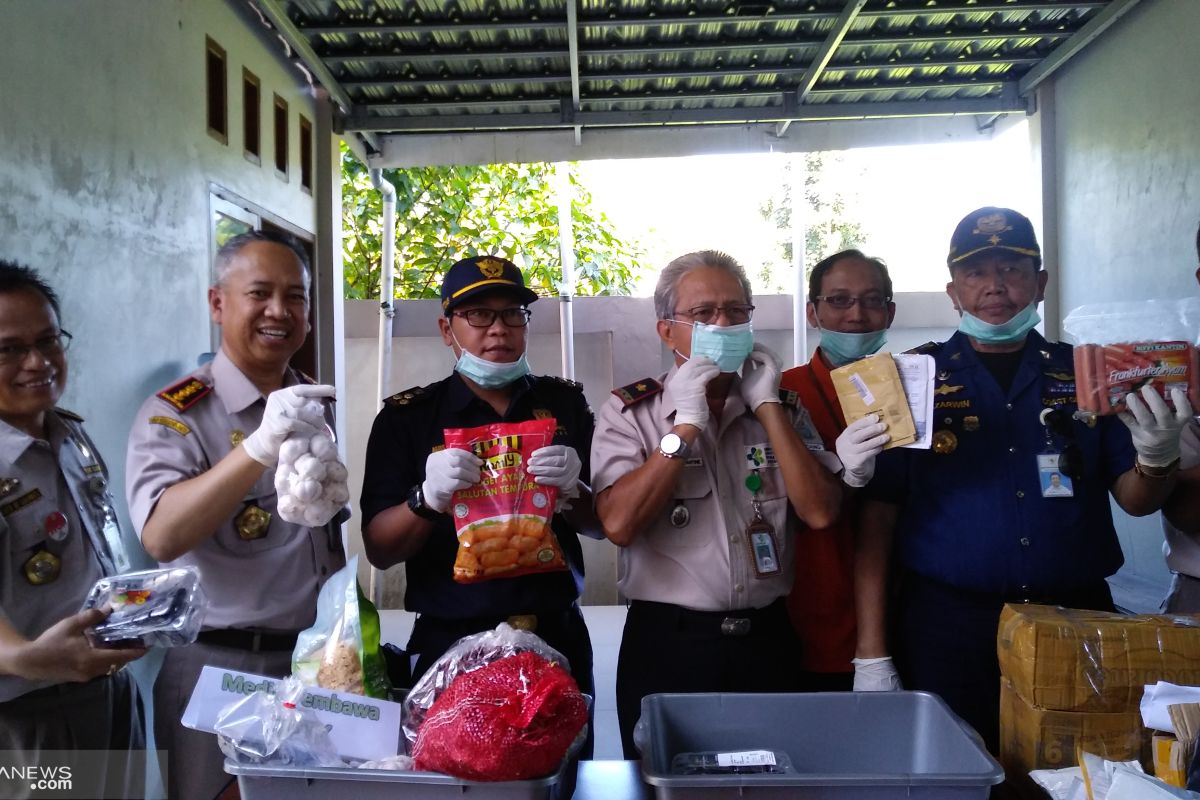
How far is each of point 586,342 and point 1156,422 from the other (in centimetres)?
526

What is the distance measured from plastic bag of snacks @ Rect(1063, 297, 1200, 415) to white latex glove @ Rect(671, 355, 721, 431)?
2.60 ft

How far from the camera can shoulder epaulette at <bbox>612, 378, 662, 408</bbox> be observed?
2.07 m

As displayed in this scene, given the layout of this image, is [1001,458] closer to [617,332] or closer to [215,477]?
[215,477]

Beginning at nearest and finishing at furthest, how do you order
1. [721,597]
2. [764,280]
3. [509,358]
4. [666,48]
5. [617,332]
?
[721,597] → [509,358] → [666,48] → [617,332] → [764,280]

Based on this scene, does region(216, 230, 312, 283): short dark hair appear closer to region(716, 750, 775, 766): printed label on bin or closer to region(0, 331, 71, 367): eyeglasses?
region(0, 331, 71, 367): eyeglasses

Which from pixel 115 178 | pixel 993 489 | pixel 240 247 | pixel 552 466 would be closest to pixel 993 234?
pixel 993 489

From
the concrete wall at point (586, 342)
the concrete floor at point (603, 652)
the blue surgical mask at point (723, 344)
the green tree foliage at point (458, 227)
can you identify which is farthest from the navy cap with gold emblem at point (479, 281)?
the green tree foliage at point (458, 227)

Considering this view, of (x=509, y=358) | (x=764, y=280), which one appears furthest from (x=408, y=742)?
(x=764, y=280)

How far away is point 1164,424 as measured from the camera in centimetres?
165

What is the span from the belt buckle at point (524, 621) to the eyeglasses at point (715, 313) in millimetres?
853

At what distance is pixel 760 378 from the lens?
2016 mm

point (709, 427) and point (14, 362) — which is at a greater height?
point (14, 362)

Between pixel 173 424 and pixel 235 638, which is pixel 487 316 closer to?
pixel 173 424

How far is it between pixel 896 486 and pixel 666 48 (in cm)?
310
